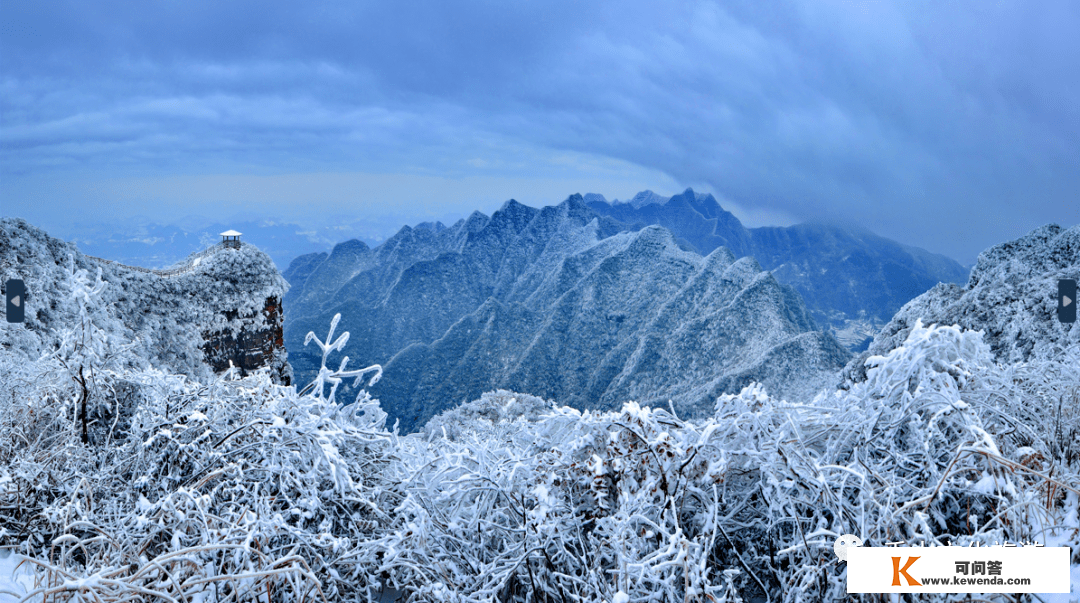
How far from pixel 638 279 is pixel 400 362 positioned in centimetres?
2162

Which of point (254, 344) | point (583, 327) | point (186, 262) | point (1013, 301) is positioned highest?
point (1013, 301)

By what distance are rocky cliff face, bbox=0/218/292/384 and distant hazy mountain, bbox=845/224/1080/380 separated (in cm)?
1863

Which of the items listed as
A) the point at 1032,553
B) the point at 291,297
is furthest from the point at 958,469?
the point at 291,297

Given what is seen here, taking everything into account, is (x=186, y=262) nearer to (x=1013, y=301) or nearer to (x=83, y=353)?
(x=83, y=353)

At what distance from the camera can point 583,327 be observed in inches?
1896

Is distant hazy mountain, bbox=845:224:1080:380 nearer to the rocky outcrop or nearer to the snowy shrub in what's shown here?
the snowy shrub

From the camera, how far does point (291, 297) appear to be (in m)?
79.9

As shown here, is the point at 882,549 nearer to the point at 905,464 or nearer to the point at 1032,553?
the point at 1032,553

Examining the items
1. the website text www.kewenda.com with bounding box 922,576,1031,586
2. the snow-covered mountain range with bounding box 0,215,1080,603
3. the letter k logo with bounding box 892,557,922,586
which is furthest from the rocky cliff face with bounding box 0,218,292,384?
the website text www.kewenda.com with bounding box 922,576,1031,586

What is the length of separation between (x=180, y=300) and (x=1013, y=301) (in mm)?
23566

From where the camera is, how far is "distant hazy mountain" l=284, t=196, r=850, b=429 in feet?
118

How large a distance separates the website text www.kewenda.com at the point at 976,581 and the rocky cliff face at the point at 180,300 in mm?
18128

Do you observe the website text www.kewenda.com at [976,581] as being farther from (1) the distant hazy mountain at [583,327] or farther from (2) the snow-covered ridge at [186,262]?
(1) the distant hazy mountain at [583,327]

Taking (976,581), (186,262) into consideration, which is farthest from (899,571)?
(186,262)
